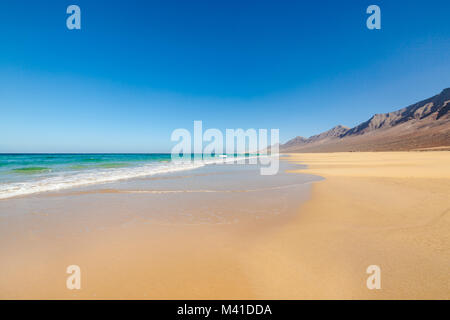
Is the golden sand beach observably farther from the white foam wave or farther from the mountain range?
the mountain range

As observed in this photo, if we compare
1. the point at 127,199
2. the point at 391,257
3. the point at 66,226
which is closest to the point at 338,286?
the point at 391,257

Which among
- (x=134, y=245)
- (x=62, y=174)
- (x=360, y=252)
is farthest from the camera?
(x=62, y=174)

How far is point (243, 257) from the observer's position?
2.71 meters

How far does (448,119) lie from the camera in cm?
6662

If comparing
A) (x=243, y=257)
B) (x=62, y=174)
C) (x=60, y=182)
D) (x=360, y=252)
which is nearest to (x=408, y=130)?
(x=360, y=252)

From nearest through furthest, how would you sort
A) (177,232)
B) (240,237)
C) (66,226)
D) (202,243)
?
(202,243) → (240,237) → (177,232) → (66,226)

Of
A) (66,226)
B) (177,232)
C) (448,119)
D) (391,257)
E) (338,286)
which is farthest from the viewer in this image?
(448,119)

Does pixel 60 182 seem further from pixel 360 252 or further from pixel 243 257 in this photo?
pixel 360 252

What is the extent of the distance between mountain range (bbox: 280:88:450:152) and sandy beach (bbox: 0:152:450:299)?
193 feet

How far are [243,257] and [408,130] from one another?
11027 cm

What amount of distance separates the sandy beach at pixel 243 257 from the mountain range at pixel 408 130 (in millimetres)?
58892

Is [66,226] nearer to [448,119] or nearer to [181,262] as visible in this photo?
[181,262]

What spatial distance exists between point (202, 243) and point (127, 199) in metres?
4.12
